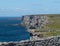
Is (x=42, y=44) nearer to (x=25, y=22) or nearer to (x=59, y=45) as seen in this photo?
(x=59, y=45)

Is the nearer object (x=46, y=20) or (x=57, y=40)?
(x=57, y=40)

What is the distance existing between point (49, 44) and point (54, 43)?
34 cm

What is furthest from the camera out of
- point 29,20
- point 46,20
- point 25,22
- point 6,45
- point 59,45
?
point 25,22

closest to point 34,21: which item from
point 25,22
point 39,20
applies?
point 39,20

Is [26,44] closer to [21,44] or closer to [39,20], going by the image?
[21,44]

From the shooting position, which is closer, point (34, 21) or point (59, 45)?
point (59, 45)

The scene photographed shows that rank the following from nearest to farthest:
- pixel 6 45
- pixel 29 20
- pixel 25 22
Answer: pixel 6 45, pixel 29 20, pixel 25 22

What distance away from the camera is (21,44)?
59.3 ft

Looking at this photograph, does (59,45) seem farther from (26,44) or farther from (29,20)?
(29,20)

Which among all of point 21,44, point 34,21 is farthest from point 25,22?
point 21,44

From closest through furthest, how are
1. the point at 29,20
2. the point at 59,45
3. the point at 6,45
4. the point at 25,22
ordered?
the point at 59,45
the point at 6,45
the point at 29,20
the point at 25,22

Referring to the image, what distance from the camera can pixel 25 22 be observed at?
572ft

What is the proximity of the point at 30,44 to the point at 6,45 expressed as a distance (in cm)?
145

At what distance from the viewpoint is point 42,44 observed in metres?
17.3
